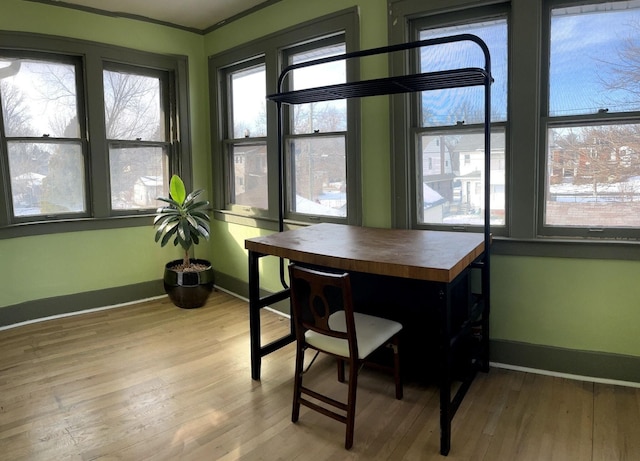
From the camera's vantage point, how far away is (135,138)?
13.7ft

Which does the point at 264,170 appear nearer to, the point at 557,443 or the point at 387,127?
the point at 387,127

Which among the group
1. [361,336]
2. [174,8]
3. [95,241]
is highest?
[174,8]

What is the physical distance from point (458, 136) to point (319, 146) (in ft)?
3.65

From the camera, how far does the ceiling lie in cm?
369

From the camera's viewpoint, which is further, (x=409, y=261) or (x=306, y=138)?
(x=306, y=138)

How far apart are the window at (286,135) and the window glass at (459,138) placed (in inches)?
19.5

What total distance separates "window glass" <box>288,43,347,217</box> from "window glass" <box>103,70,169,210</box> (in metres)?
1.46

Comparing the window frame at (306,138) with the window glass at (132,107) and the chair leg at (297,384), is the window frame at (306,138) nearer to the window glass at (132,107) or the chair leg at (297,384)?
the chair leg at (297,384)

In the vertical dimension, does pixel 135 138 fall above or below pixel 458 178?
above

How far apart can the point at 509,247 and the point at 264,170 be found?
221cm

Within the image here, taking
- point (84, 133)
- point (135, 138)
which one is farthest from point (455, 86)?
point (84, 133)

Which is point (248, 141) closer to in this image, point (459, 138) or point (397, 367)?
point (459, 138)

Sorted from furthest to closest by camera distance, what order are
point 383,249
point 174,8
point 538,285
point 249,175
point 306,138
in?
1. point 249,175
2. point 174,8
3. point 306,138
4. point 538,285
5. point 383,249

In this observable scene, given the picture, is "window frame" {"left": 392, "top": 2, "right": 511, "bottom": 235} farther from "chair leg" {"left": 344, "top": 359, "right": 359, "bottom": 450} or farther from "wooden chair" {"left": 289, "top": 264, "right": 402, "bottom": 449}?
"chair leg" {"left": 344, "top": 359, "right": 359, "bottom": 450}
